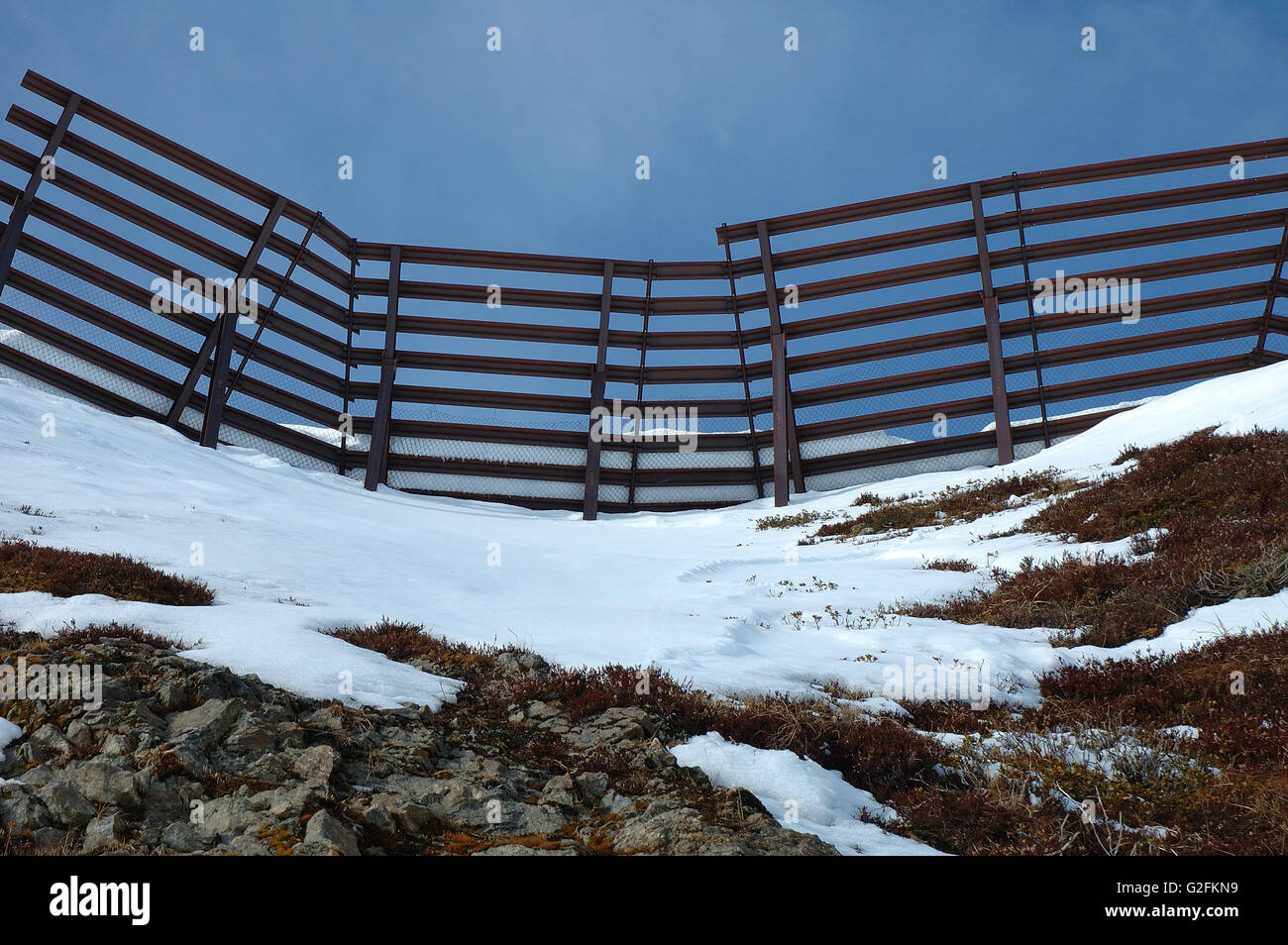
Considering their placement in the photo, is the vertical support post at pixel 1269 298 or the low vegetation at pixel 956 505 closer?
the low vegetation at pixel 956 505

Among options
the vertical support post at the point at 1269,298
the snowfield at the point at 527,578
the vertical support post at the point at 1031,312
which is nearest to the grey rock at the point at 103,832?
the snowfield at the point at 527,578

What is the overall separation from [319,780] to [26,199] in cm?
2054

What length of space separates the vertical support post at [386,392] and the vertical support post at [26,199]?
306 inches

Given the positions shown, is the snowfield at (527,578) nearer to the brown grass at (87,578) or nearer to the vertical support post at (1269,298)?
the brown grass at (87,578)

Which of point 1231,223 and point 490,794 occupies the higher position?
point 1231,223

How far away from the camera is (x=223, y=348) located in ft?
60.8

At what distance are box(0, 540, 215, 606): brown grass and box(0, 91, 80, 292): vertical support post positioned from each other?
596 inches

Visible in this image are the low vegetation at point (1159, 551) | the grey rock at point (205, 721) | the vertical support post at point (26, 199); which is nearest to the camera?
the grey rock at point (205, 721)

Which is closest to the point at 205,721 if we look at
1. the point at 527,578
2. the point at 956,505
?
the point at 527,578

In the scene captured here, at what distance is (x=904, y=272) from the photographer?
66.1 feet

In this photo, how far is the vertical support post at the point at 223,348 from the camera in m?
18.3
